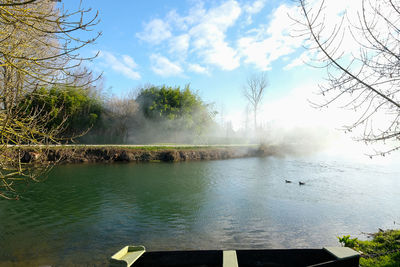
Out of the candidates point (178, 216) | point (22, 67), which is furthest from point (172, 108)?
point (22, 67)

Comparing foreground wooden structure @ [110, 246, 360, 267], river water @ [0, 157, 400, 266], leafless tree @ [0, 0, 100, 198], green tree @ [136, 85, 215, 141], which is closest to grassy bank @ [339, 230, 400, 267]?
foreground wooden structure @ [110, 246, 360, 267]

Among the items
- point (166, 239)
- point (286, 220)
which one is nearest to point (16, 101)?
point (166, 239)

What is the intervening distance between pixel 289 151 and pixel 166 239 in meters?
33.9

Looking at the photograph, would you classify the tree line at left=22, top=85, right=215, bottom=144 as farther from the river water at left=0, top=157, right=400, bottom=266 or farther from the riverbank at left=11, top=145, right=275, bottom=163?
the river water at left=0, top=157, right=400, bottom=266

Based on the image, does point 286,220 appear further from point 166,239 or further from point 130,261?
point 130,261

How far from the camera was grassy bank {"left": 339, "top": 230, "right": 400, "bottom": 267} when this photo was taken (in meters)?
3.69

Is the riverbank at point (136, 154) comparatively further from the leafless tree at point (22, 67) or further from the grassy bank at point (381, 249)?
the grassy bank at point (381, 249)

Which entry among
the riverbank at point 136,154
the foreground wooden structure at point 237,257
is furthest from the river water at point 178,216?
the riverbank at point 136,154

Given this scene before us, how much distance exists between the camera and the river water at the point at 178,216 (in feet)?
18.0

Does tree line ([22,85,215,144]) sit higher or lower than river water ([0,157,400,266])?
higher

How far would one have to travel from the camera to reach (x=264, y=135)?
39500 millimetres

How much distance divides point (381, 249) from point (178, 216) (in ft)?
16.9

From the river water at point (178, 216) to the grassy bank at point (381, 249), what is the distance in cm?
90

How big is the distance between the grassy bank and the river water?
904mm
